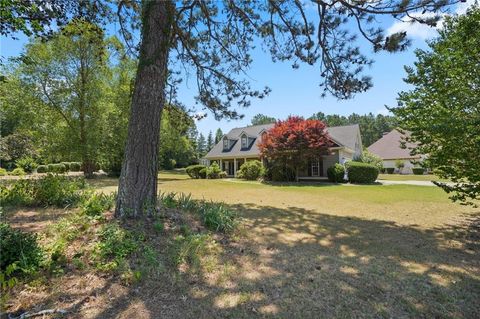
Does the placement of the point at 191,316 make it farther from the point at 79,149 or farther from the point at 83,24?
the point at 79,149

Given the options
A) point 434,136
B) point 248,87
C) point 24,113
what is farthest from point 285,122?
point 24,113

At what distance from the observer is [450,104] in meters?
5.65

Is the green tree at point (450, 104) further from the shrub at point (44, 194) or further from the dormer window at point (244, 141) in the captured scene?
the dormer window at point (244, 141)

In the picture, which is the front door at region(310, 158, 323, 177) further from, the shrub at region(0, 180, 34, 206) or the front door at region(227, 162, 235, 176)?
the shrub at region(0, 180, 34, 206)

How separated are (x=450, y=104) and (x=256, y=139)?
22683 millimetres

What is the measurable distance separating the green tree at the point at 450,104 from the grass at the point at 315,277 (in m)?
1.47

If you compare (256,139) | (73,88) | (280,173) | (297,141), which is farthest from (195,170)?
(73,88)

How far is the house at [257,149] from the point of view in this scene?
74.0ft

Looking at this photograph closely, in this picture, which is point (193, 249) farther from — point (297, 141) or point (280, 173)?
point (280, 173)

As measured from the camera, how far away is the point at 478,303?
9.75 feet

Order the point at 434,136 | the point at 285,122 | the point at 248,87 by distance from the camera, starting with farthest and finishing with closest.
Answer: the point at 285,122 → the point at 248,87 → the point at 434,136

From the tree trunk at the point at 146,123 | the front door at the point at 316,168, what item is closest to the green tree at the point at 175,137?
the tree trunk at the point at 146,123

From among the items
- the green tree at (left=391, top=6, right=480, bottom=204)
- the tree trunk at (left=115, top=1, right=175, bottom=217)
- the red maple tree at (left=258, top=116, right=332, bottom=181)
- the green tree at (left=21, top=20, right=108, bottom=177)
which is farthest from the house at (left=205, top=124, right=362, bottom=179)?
the tree trunk at (left=115, top=1, right=175, bottom=217)

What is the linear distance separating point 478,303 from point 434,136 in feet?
12.6
